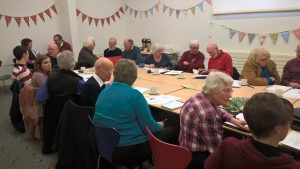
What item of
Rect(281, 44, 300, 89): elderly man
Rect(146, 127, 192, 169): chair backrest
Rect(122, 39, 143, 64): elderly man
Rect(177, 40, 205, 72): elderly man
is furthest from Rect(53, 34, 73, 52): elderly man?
Rect(146, 127, 192, 169): chair backrest

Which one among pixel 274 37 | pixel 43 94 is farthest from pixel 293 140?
pixel 274 37

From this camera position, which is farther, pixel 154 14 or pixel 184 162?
pixel 154 14

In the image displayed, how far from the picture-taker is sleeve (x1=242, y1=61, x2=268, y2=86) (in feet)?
9.90

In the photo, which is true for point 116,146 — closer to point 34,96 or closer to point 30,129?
point 34,96

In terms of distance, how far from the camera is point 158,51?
14.9ft

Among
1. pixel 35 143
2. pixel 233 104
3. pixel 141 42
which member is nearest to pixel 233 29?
pixel 141 42

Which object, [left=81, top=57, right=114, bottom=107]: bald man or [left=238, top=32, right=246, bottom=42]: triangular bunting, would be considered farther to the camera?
[left=238, top=32, right=246, bottom=42]: triangular bunting

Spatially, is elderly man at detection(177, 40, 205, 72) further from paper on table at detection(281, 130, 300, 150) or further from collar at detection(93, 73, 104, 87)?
paper on table at detection(281, 130, 300, 150)

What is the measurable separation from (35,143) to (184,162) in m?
2.49

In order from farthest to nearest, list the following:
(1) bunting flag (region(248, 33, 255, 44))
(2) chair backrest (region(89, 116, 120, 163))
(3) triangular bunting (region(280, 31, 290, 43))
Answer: (1) bunting flag (region(248, 33, 255, 44)) < (3) triangular bunting (region(280, 31, 290, 43)) < (2) chair backrest (region(89, 116, 120, 163))

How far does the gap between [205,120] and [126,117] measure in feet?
1.90

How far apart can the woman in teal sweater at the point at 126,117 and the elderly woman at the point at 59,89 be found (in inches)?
31.2

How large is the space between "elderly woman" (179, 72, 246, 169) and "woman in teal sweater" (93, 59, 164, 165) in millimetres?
317

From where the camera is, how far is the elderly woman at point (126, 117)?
1914 millimetres
